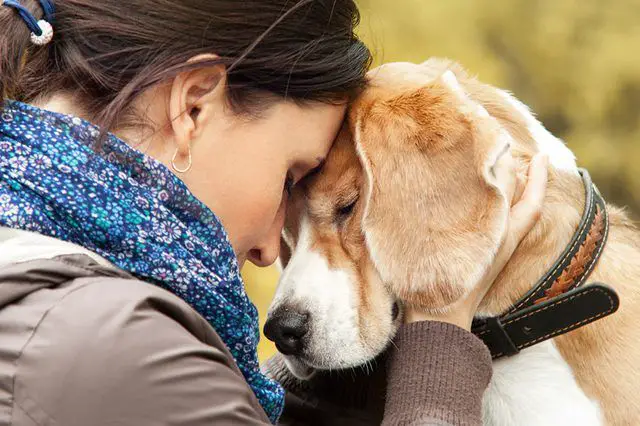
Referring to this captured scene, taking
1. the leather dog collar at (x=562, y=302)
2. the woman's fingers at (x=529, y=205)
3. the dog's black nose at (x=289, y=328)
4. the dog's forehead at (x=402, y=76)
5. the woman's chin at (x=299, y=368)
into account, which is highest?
the dog's forehead at (x=402, y=76)

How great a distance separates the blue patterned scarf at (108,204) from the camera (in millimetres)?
1462

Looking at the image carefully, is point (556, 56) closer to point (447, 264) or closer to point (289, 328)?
point (447, 264)

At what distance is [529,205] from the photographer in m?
1.96

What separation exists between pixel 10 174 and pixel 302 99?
59 centimetres

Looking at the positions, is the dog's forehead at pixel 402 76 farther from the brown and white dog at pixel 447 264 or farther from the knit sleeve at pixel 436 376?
the knit sleeve at pixel 436 376

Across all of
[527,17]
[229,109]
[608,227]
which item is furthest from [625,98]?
[229,109]

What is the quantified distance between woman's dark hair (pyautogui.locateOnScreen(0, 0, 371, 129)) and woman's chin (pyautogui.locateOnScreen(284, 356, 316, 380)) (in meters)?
0.61

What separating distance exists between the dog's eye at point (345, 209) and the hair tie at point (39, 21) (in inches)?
30.5

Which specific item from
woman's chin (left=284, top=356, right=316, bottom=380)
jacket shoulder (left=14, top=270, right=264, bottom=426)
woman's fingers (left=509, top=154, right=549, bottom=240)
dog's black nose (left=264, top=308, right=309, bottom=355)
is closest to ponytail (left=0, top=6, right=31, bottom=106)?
jacket shoulder (left=14, top=270, right=264, bottom=426)

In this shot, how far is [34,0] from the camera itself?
64.5 inches

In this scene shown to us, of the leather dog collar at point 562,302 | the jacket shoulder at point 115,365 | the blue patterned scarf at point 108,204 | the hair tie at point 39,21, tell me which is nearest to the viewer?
the jacket shoulder at point 115,365

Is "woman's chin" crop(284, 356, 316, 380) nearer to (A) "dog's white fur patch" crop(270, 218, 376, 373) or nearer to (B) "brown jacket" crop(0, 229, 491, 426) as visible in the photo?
(A) "dog's white fur patch" crop(270, 218, 376, 373)

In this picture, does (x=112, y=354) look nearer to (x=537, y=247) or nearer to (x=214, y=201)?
(x=214, y=201)

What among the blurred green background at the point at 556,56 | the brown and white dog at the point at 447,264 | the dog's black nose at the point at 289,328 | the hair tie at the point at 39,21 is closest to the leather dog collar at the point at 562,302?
the brown and white dog at the point at 447,264
